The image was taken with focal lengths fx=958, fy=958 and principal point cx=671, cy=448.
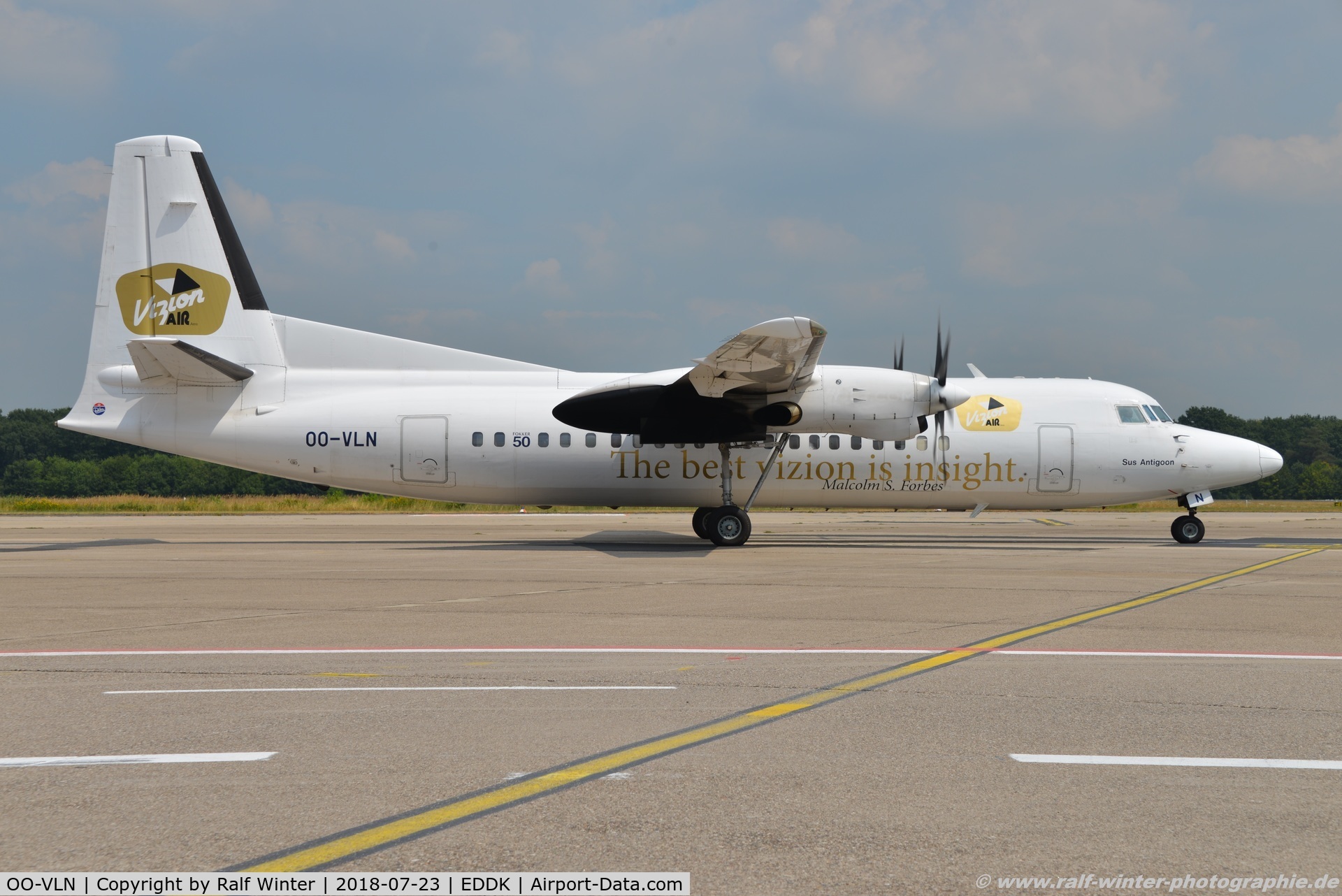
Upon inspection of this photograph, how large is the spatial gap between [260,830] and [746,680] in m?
3.69

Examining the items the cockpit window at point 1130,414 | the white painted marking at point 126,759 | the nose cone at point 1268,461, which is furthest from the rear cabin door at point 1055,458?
the white painted marking at point 126,759

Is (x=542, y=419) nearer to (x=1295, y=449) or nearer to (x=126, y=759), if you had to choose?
(x=126, y=759)

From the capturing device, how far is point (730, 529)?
66.6 feet

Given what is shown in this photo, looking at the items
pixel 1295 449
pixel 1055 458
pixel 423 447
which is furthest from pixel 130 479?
pixel 1295 449

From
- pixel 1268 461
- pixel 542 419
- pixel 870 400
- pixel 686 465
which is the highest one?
pixel 870 400

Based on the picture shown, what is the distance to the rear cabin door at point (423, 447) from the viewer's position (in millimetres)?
20531

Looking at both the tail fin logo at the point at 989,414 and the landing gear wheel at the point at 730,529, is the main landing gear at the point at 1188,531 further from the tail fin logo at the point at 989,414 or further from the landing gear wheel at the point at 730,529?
the landing gear wheel at the point at 730,529

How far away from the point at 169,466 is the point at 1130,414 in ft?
259

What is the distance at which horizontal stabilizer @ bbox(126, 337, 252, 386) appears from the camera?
62.6 feet

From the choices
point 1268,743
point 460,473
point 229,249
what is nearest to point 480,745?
point 1268,743

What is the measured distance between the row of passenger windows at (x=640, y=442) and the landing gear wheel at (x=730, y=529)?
1654mm

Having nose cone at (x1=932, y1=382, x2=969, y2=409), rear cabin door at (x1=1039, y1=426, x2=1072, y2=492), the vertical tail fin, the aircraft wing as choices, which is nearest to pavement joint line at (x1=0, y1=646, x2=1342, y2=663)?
the aircraft wing

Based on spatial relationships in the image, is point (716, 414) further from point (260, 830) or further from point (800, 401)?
point (260, 830)

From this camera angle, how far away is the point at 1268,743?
4.96 meters
